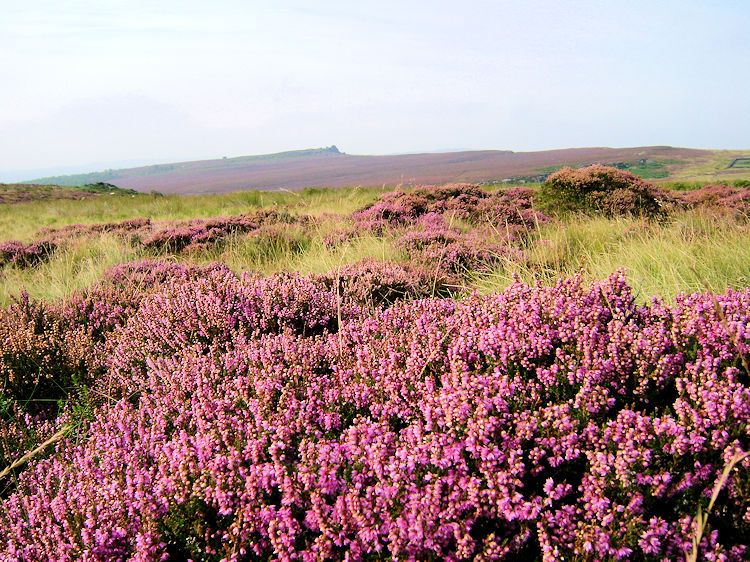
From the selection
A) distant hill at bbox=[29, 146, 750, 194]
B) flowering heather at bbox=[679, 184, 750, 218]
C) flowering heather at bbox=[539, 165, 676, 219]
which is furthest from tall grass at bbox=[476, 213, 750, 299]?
distant hill at bbox=[29, 146, 750, 194]

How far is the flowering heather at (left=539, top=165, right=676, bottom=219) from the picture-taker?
9.30m

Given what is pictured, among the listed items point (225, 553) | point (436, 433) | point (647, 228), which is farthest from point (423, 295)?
point (647, 228)

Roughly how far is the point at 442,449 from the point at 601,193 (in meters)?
9.48

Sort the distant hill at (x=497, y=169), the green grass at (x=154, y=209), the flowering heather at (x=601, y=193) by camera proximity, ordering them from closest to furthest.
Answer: the flowering heather at (x=601, y=193), the green grass at (x=154, y=209), the distant hill at (x=497, y=169)

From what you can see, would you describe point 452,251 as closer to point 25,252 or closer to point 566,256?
point 566,256

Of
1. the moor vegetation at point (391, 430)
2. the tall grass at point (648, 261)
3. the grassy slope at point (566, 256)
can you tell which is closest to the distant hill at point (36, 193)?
the grassy slope at point (566, 256)

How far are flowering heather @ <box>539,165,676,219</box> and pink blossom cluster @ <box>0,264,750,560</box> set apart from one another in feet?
26.3

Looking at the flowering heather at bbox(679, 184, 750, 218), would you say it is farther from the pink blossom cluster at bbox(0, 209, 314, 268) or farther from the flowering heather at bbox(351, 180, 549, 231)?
the pink blossom cluster at bbox(0, 209, 314, 268)

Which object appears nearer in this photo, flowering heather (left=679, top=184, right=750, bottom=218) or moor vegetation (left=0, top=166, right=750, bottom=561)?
moor vegetation (left=0, top=166, right=750, bottom=561)

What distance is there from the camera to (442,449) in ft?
5.15

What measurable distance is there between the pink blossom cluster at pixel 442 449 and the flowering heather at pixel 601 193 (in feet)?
26.3

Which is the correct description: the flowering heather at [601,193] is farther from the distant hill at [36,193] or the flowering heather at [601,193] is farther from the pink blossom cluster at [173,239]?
the distant hill at [36,193]

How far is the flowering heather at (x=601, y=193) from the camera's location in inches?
366

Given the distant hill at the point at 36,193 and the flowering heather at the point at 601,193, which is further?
the distant hill at the point at 36,193
